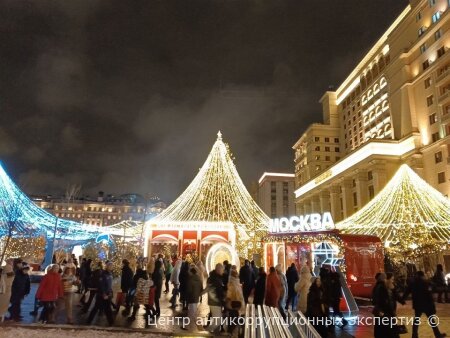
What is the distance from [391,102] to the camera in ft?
168

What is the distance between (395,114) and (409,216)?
3033 cm

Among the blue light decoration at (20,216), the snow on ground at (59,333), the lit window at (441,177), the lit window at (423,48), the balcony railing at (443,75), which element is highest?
the lit window at (423,48)

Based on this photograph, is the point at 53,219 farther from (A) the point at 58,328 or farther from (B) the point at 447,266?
(B) the point at 447,266

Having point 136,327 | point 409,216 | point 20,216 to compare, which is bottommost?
Result: point 136,327

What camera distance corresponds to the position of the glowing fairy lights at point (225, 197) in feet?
86.0

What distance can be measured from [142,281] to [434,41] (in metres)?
44.9

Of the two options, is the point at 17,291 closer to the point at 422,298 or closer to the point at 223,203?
the point at 422,298

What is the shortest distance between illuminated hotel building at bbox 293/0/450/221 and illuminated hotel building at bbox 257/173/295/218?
39.7 m

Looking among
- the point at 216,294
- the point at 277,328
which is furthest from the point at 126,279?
the point at 277,328

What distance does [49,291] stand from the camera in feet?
30.6

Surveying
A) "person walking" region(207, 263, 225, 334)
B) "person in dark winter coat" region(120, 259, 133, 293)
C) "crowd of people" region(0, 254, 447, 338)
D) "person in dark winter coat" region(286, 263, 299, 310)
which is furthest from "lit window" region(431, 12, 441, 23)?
"person walking" region(207, 263, 225, 334)

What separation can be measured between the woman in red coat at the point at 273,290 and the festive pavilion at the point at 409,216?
15270 millimetres

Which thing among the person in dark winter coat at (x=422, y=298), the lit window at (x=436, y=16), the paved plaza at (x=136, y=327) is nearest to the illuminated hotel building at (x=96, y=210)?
the lit window at (x=436, y=16)

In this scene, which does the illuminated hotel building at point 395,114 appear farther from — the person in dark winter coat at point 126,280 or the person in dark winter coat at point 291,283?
the person in dark winter coat at point 126,280
